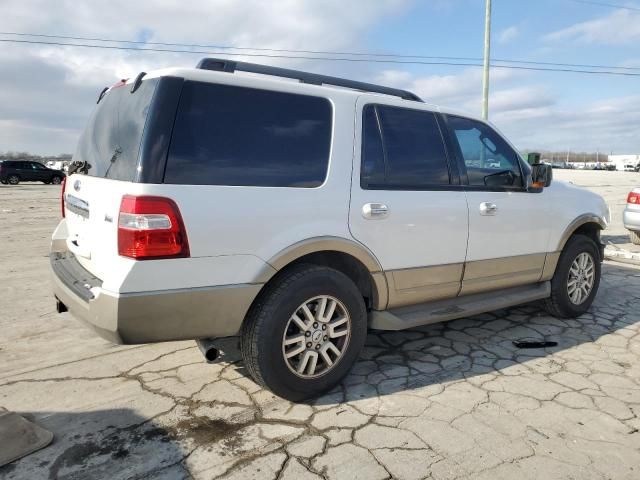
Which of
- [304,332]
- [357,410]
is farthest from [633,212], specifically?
[304,332]

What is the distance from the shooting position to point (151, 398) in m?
3.08

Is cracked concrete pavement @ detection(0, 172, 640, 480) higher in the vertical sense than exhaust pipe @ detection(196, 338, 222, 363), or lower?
lower

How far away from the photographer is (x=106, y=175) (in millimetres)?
2805

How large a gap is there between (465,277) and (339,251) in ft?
4.21

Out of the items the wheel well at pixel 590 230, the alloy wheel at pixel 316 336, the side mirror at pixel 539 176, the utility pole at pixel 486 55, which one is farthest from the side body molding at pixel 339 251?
the utility pole at pixel 486 55

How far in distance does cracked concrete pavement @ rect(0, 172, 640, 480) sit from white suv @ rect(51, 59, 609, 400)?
1.27ft

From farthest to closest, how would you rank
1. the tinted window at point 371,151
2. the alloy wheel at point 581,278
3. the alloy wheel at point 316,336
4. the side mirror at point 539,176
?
the alloy wheel at point 581,278, the side mirror at point 539,176, the tinted window at point 371,151, the alloy wheel at point 316,336

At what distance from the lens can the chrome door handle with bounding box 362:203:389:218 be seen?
315 cm

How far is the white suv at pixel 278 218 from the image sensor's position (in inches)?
98.6

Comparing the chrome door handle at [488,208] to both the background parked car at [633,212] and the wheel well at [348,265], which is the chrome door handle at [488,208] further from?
the background parked car at [633,212]

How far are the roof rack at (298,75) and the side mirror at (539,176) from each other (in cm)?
123

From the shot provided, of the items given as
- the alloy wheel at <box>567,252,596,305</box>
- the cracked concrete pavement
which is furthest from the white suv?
the alloy wheel at <box>567,252,596,305</box>

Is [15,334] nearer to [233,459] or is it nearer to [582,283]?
[233,459]

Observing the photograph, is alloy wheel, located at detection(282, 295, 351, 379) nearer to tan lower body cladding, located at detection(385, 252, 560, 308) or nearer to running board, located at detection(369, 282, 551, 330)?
running board, located at detection(369, 282, 551, 330)
